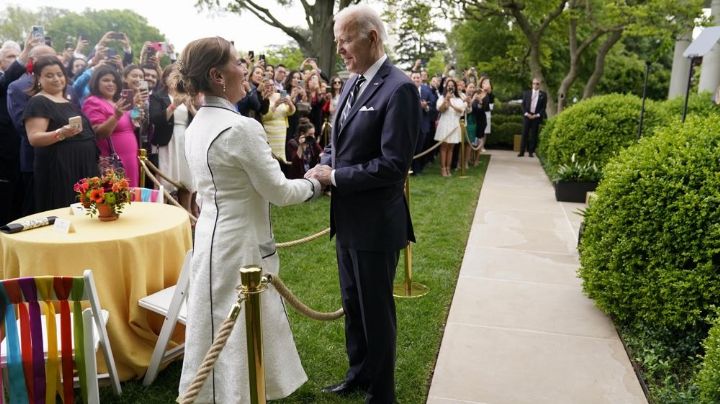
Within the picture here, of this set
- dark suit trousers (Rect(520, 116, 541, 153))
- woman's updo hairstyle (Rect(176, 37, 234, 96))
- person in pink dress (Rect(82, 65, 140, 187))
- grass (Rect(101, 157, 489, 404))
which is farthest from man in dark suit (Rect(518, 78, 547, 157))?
woman's updo hairstyle (Rect(176, 37, 234, 96))

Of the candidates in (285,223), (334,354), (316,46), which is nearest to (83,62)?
(285,223)

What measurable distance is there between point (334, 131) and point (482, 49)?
924 inches

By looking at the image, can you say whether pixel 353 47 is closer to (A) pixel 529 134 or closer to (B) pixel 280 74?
(B) pixel 280 74

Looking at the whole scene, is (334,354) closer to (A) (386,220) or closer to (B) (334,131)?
(A) (386,220)

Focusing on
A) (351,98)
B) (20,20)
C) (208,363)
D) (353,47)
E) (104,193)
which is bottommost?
(208,363)

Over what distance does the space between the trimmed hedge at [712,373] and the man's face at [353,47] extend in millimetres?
2332

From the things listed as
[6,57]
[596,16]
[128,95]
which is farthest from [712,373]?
[596,16]

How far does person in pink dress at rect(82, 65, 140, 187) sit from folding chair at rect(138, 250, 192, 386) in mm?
3070

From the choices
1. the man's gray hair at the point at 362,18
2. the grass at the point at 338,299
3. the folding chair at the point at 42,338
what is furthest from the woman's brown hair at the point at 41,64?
the man's gray hair at the point at 362,18

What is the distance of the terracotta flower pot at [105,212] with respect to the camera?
13.3 ft

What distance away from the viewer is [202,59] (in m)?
2.58

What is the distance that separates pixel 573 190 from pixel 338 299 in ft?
20.2

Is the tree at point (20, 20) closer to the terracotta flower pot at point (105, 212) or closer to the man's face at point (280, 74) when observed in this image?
the man's face at point (280, 74)

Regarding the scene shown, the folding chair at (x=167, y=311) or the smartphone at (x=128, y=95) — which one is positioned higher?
the smartphone at (x=128, y=95)
